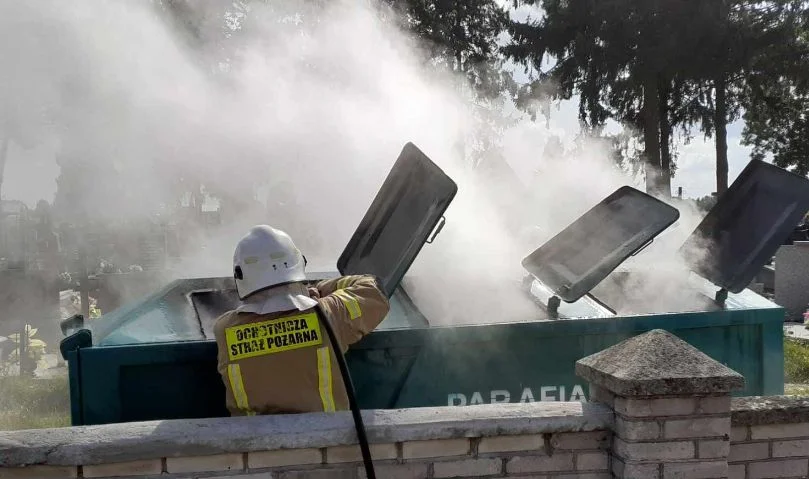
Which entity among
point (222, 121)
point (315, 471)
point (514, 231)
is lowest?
point (315, 471)

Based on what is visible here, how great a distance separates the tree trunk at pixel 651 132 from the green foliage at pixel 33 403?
12348mm

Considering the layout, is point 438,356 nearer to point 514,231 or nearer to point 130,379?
point 130,379

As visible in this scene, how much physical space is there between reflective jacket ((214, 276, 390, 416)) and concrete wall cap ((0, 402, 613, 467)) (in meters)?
0.26

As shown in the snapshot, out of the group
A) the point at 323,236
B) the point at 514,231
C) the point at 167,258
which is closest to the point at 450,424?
the point at 514,231

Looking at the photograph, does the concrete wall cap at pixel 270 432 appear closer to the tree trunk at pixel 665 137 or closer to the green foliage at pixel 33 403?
the green foliage at pixel 33 403

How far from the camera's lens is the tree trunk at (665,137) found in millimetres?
15974

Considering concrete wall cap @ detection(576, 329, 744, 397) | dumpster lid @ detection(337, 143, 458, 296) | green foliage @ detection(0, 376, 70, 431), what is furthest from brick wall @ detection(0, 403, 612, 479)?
green foliage @ detection(0, 376, 70, 431)

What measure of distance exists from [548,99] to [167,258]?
9.11 meters

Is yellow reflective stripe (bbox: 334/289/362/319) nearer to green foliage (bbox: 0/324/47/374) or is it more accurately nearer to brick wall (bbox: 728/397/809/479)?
brick wall (bbox: 728/397/809/479)

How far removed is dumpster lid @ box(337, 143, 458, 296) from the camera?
10.8 feet

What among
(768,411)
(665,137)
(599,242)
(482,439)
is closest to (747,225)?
(599,242)

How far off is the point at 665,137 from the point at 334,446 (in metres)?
Answer: 18.0

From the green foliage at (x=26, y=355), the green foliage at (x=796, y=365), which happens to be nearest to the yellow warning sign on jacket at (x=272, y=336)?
the green foliage at (x=796, y=365)

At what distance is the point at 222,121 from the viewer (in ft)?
21.9
